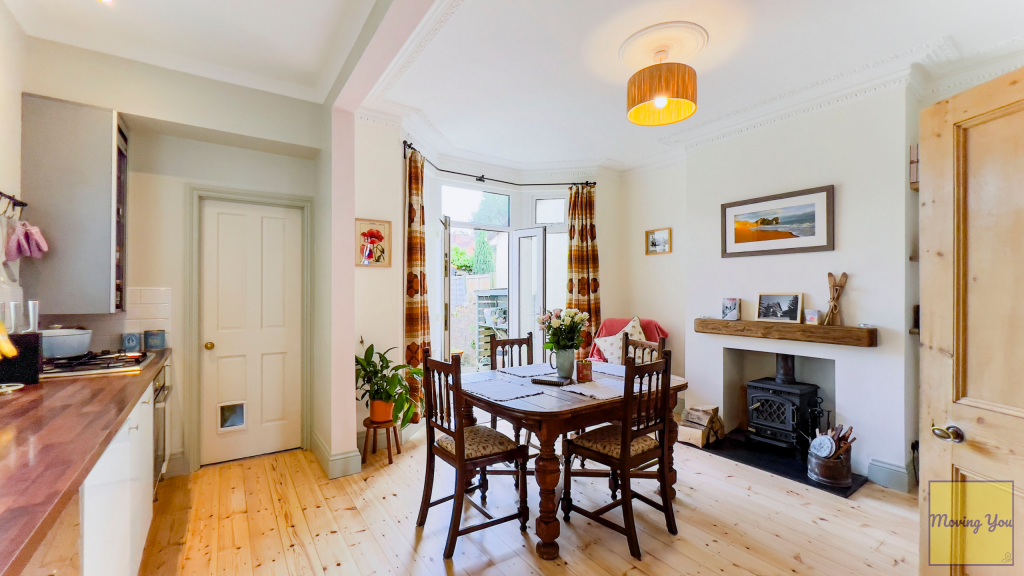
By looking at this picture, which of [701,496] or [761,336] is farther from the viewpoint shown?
[761,336]

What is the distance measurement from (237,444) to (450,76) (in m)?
3.10

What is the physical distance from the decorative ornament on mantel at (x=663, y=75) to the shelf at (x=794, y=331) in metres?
1.82

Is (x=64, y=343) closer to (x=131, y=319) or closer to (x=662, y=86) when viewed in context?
(x=131, y=319)

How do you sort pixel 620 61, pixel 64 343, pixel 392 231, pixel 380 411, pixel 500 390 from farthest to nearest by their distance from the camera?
pixel 392 231 → pixel 380 411 → pixel 620 61 → pixel 500 390 → pixel 64 343

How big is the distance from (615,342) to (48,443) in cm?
407

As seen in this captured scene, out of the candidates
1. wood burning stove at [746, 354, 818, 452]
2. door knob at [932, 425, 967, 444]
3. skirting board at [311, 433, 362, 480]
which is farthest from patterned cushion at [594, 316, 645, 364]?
door knob at [932, 425, 967, 444]

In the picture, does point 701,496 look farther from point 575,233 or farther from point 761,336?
point 575,233

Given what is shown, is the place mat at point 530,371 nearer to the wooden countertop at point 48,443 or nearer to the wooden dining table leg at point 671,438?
the wooden dining table leg at point 671,438

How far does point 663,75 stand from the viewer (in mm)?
2377

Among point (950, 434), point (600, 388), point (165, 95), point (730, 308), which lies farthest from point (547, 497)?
point (165, 95)

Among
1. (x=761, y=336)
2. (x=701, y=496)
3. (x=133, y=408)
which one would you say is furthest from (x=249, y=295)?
(x=761, y=336)

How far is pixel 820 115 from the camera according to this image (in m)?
3.24

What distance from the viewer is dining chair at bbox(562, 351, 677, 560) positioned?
216cm

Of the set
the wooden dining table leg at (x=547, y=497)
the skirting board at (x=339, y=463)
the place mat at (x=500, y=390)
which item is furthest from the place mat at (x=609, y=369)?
the skirting board at (x=339, y=463)
